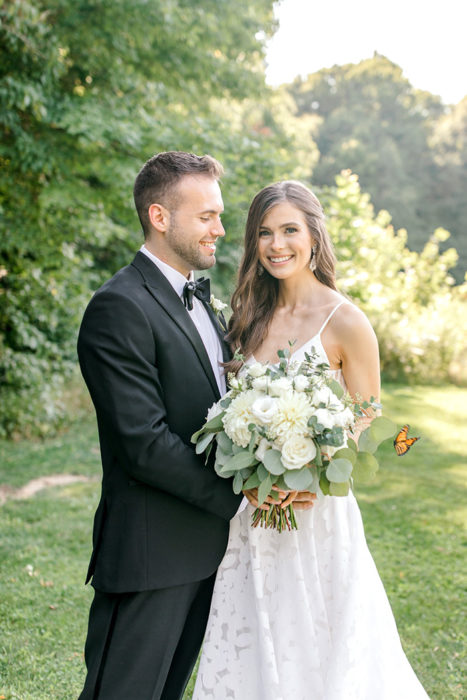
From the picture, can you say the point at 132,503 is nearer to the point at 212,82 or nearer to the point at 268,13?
the point at 212,82

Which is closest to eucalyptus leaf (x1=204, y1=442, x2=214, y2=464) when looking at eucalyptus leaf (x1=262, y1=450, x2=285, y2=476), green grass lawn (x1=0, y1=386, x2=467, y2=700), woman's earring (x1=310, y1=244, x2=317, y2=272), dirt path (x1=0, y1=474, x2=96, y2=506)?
eucalyptus leaf (x1=262, y1=450, x2=285, y2=476)

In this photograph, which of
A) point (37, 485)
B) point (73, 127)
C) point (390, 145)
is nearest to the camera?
point (73, 127)

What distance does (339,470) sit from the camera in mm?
1999

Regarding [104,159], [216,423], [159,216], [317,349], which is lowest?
[216,423]

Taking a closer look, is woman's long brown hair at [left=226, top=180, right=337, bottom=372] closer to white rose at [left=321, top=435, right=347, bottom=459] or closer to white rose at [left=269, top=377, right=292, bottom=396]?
white rose at [left=269, top=377, right=292, bottom=396]

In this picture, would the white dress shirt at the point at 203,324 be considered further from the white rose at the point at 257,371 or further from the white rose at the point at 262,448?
the white rose at the point at 262,448

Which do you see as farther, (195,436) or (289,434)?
(195,436)

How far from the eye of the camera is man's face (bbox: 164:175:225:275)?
2.41 m

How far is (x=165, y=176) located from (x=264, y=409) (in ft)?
3.44

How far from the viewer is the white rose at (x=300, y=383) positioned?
2045 mm

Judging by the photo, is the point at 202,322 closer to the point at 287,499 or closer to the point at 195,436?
the point at 195,436

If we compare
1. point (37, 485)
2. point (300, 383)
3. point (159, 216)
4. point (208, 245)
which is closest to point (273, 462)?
point (300, 383)

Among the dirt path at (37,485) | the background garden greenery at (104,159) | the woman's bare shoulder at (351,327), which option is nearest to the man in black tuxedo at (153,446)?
the woman's bare shoulder at (351,327)

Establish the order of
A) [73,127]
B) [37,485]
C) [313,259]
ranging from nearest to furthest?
[313,259] → [73,127] → [37,485]
